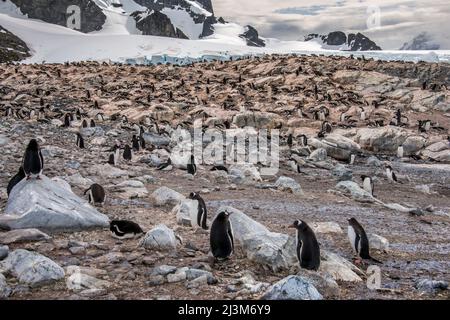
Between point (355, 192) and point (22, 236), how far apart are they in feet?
22.8

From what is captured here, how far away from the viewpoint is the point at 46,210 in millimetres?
5746

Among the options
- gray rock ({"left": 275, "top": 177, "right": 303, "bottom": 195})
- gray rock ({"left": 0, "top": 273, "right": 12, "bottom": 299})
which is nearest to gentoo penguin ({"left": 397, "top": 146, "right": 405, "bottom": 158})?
gray rock ({"left": 275, "top": 177, "right": 303, "bottom": 195})

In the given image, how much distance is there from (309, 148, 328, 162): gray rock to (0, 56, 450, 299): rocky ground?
0.15 ft

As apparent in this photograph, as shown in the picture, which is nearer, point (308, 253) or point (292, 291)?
point (292, 291)

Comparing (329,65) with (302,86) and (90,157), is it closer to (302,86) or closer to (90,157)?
(302,86)

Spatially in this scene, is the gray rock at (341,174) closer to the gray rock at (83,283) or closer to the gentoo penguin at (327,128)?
the gentoo penguin at (327,128)

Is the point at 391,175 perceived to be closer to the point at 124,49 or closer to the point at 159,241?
the point at 159,241

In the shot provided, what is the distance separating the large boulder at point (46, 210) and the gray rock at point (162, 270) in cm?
161

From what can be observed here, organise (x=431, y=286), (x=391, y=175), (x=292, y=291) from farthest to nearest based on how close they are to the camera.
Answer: (x=391, y=175) → (x=431, y=286) → (x=292, y=291)

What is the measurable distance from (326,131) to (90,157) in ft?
32.4

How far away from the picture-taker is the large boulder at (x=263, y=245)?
5.17m

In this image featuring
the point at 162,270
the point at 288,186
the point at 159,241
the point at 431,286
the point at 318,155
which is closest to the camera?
the point at 162,270

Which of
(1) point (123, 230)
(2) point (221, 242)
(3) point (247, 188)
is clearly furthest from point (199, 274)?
(3) point (247, 188)
